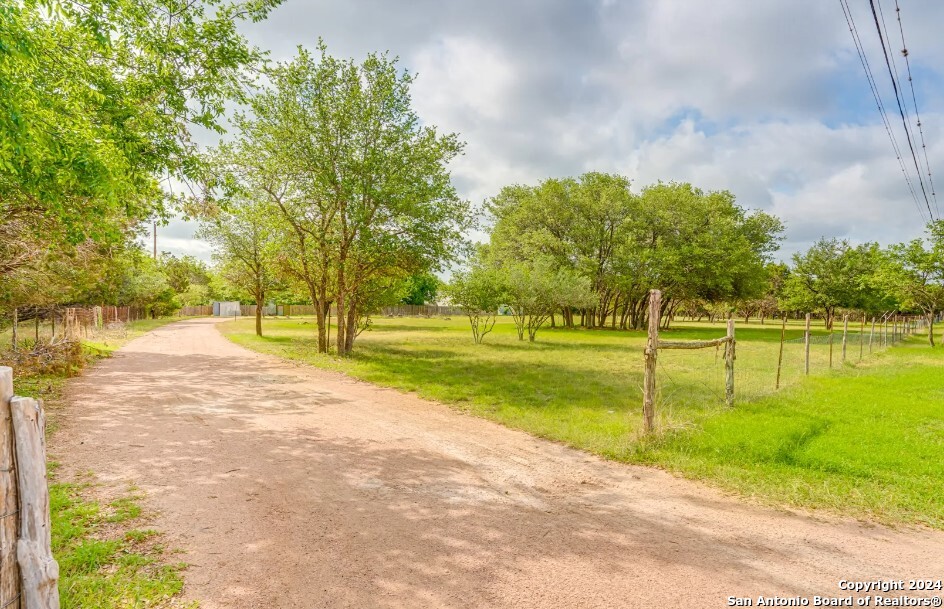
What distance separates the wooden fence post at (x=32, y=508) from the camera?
2559 millimetres

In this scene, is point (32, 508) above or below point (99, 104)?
below

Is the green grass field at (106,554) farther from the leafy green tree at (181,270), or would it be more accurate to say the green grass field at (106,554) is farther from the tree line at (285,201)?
the leafy green tree at (181,270)

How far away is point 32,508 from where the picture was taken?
262 cm

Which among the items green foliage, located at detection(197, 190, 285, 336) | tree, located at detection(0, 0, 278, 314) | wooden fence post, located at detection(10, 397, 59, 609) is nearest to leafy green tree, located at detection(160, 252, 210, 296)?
green foliage, located at detection(197, 190, 285, 336)

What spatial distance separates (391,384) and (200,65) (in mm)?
8517

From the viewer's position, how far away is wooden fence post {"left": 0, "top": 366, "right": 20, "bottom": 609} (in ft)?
8.11

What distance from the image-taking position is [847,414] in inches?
380

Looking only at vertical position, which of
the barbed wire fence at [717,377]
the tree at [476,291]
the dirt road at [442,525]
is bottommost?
the dirt road at [442,525]

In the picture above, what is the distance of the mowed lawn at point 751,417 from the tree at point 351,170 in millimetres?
4476

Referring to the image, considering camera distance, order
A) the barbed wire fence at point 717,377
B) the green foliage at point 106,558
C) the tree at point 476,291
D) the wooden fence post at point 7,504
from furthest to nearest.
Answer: the tree at point 476,291 → the barbed wire fence at point 717,377 → the green foliage at point 106,558 → the wooden fence post at point 7,504

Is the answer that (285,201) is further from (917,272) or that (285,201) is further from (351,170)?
(917,272)

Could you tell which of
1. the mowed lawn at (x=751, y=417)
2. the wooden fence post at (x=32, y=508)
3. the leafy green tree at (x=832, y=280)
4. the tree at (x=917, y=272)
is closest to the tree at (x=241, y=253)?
the mowed lawn at (x=751, y=417)

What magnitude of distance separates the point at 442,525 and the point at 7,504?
3.28 m

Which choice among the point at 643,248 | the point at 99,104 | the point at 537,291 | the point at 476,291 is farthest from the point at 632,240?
the point at 99,104
